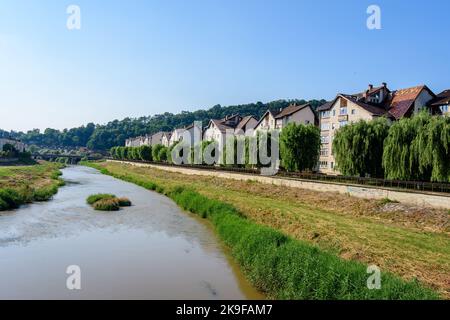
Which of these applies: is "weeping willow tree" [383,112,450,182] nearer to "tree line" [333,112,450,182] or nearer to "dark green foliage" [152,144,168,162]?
"tree line" [333,112,450,182]

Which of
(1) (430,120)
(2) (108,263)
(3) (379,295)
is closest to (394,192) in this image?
(1) (430,120)

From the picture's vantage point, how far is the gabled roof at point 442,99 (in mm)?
48688

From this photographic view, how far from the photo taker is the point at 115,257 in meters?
19.8

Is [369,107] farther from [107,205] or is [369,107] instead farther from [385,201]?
[107,205]

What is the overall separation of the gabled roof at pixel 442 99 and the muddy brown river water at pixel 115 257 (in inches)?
1442

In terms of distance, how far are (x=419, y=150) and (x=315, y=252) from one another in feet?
66.8

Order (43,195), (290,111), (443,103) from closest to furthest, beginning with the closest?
(43,195)
(443,103)
(290,111)

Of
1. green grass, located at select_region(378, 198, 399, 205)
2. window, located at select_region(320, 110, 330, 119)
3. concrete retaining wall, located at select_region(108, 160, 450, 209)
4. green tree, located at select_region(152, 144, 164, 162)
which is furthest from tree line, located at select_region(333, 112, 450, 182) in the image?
green tree, located at select_region(152, 144, 164, 162)

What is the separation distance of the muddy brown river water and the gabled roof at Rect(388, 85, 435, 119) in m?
36.1

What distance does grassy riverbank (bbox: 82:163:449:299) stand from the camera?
1271 centimetres

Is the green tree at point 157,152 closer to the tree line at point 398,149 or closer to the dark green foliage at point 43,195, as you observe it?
the dark green foliage at point 43,195

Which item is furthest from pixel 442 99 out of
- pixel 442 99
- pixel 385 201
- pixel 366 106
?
pixel 385 201

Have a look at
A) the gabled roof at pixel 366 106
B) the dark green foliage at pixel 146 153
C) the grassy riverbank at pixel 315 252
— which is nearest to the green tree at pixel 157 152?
the dark green foliage at pixel 146 153
